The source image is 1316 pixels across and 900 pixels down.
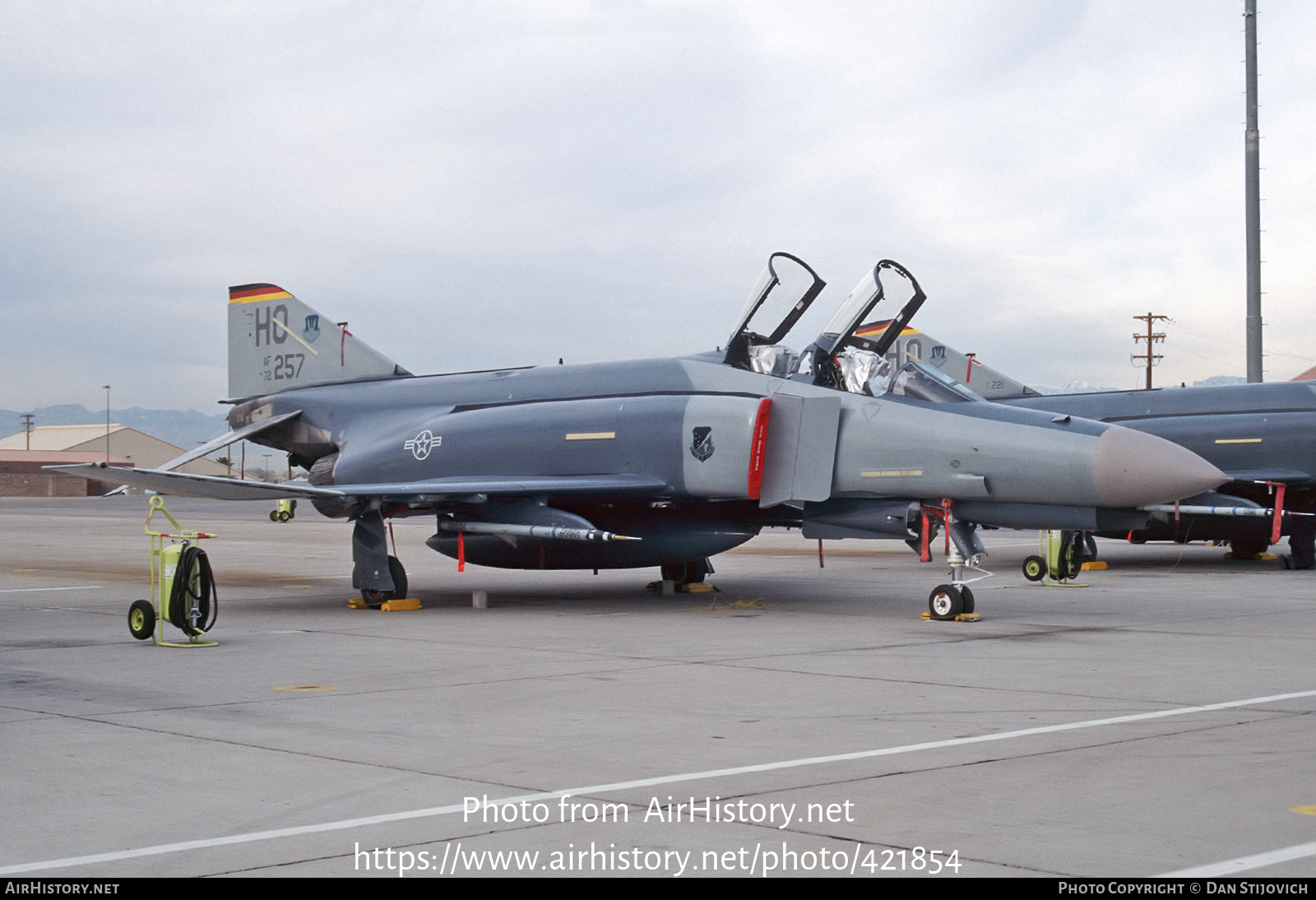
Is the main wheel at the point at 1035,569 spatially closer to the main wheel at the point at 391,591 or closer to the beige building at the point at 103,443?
the main wheel at the point at 391,591

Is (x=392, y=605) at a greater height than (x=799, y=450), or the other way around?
(x=799, y=450)

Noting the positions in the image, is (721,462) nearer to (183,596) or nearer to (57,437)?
(183,596)

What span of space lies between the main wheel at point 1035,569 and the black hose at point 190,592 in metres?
11.4

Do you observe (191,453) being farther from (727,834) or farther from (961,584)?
(727,834)

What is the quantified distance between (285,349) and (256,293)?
1.21 meters

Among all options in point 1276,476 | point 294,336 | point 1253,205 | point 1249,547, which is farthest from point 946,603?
point 1253,205

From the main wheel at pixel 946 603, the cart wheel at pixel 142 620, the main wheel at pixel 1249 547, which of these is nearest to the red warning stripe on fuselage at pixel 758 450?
the main wheel at pixel 946 603

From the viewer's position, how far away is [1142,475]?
11273 millimetres

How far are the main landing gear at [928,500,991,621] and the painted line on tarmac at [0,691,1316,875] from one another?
175 inches

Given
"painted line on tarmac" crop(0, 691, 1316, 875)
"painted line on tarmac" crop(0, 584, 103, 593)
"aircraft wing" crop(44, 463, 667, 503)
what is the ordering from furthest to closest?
"painted line on tarmac" crop(0, 584, 103, 593) → "aircraft wing" crop(44, 463, 667, 503) → "painted line on tarmac" crop(0, 691, 1316, 875)

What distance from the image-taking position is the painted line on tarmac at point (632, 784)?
173 inches

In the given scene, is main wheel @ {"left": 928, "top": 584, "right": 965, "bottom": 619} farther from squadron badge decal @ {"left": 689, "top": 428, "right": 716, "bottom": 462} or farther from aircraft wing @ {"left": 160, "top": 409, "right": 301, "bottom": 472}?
aircraft wing @ {"left": 160, "top": 409, "right": 301, "bottom": 472}

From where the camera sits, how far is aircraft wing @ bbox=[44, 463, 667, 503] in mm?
13242

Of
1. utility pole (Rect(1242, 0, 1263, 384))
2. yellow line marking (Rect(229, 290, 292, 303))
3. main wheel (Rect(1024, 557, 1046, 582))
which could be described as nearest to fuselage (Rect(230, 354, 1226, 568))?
yellow line marking (Rect(229, 290, 292, 303))
